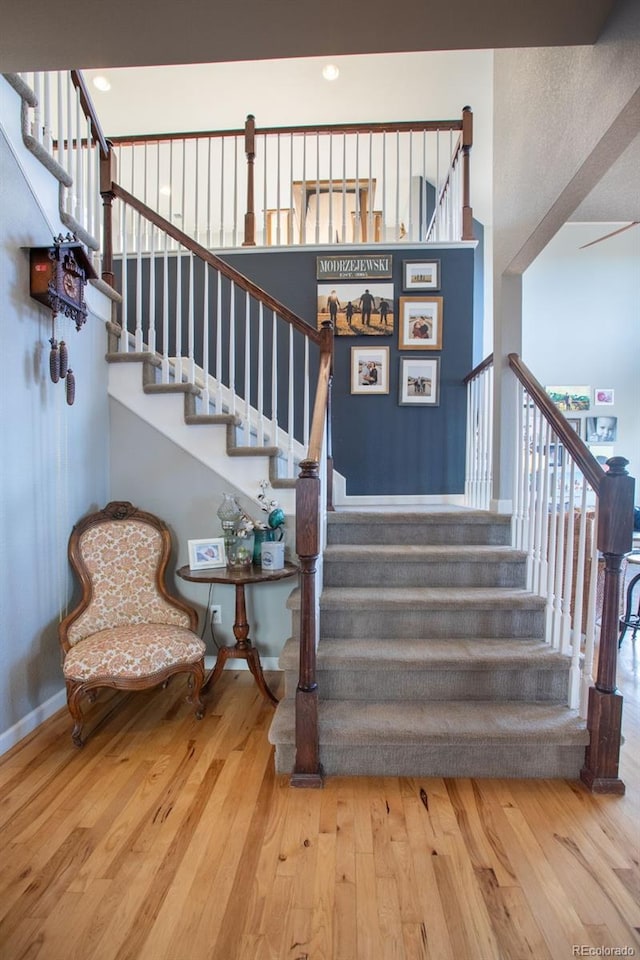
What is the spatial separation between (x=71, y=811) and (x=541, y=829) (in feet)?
5.53

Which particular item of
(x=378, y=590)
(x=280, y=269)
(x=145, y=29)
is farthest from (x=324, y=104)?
(x=378, y=590)

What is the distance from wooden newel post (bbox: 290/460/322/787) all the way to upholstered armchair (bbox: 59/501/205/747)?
0.70 m

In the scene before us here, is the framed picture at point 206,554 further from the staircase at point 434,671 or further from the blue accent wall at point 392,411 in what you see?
the blue accent wall at point 392,411

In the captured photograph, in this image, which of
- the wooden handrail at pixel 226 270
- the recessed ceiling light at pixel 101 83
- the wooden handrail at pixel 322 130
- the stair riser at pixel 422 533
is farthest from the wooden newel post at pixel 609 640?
the recessed ceiling light at pixel 101 83

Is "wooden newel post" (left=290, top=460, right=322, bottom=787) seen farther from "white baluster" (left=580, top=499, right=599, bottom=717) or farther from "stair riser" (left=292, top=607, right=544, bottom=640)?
"white baluster" (left=580, top=499, right=599, bottom=717)

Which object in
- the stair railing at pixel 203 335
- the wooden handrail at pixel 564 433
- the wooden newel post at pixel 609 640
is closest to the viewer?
the wooden newel post at pixel 609 640

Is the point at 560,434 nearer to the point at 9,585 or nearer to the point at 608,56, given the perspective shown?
the point at 608,56

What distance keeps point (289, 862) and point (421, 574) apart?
59.7 inches

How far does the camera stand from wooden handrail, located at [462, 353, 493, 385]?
3.40 metres

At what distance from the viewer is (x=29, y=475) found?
2.44 m

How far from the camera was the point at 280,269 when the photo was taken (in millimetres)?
4289

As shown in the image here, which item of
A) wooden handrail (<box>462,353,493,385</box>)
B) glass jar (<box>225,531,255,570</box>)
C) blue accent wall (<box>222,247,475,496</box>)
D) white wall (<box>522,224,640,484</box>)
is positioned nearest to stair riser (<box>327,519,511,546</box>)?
glass jar (<box>225,531,255,570</box>)

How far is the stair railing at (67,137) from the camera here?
238cm

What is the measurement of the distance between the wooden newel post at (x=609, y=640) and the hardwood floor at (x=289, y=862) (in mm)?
104
